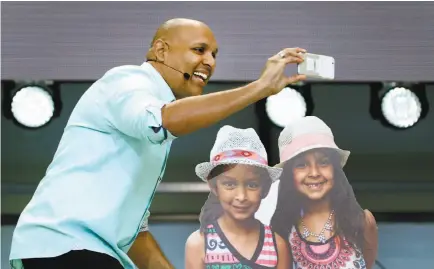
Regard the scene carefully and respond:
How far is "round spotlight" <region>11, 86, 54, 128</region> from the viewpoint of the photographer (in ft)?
6.50

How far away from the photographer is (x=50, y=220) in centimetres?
98

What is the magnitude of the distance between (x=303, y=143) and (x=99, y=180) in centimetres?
108

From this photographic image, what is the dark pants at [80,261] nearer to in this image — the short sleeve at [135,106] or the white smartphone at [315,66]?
the short sleeve at [135,106]

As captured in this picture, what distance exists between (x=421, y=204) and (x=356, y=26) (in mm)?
529

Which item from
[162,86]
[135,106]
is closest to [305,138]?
[162,86]

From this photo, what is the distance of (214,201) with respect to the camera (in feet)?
6.49

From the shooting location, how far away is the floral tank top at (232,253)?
1.94m

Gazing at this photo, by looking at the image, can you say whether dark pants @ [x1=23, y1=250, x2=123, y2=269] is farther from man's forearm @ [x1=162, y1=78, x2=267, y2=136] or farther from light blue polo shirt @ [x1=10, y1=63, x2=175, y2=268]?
man's forearm @ [x1=162, y1=78, x2=267, y2=136]

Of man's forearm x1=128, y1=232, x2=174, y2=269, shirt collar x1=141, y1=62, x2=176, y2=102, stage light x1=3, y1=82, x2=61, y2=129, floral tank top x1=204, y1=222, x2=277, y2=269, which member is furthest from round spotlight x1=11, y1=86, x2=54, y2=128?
shirt collar x1=141, y1=62, x2=176, y2=102

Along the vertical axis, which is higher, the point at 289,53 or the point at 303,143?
the point at 289,53

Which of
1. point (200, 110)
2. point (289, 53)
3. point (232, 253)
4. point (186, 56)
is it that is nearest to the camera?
point (200, 110)

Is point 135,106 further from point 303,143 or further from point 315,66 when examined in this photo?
point 303,143

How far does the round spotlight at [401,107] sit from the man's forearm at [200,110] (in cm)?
118

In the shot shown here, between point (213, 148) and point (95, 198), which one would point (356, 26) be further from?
point (95, 198)
